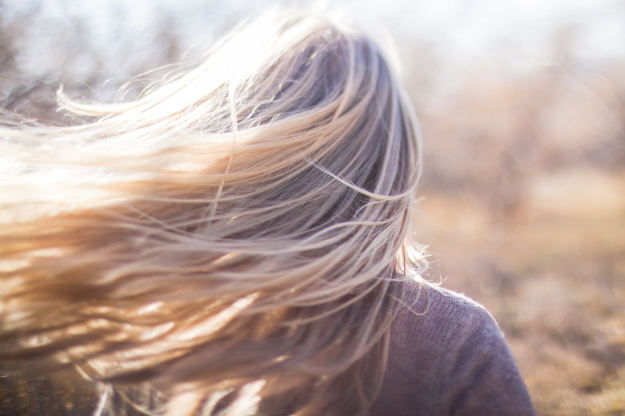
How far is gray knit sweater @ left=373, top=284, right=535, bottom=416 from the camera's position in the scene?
0.96 meters

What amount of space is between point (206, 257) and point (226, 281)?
0.07 m

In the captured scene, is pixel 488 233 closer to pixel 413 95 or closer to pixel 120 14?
pixel 413 95

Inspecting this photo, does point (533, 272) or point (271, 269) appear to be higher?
point (533, 272)

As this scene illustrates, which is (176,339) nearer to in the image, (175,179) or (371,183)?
(175,179)

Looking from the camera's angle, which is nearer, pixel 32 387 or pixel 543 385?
pixel 32 387

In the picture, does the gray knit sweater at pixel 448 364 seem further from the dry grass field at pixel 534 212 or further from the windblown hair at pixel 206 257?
the dry grass field at pixel 534 212

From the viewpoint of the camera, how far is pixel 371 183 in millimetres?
1256

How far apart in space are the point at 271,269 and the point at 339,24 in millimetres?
1145

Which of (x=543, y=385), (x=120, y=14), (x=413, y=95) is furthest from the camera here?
(x=413, y=95)

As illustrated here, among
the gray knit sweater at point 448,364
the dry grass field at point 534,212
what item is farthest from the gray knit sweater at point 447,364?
the dry grass field at point 534,212

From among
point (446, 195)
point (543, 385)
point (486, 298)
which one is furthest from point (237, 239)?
point (446, 195)

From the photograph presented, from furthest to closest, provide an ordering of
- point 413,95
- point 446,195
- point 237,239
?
point 413,95
point 446,195
point 237,239

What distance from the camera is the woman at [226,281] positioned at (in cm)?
88

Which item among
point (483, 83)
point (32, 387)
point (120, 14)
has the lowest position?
point (32, 387)
